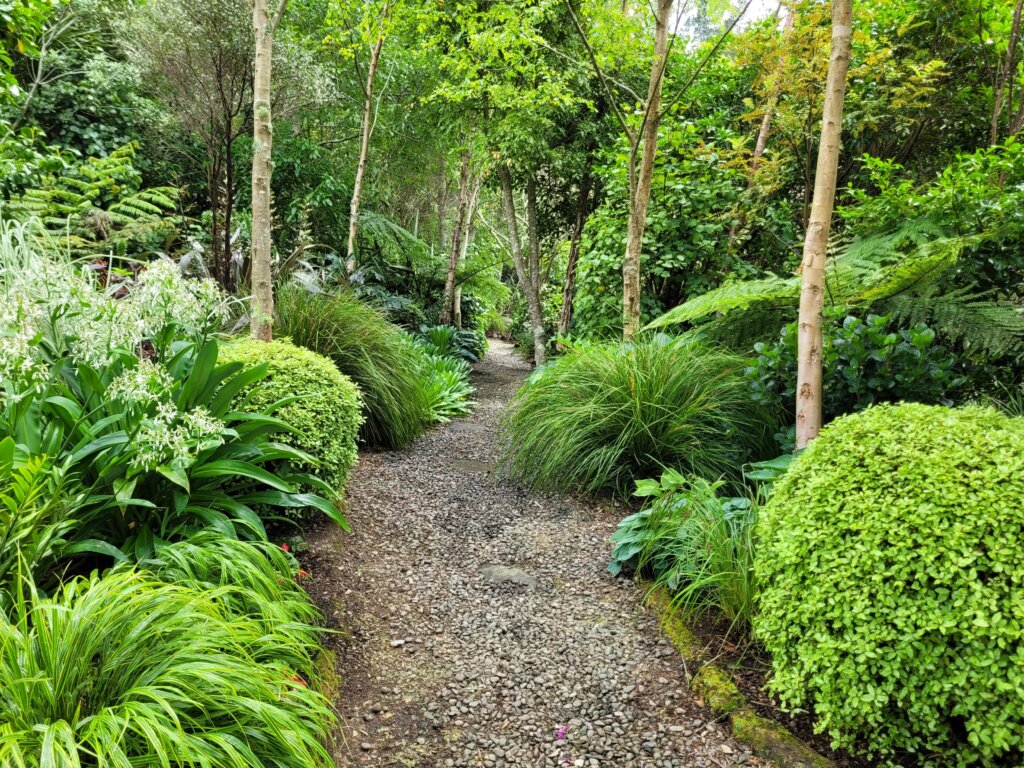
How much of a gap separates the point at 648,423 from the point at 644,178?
6.03 ft

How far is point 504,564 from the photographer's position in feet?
9.41

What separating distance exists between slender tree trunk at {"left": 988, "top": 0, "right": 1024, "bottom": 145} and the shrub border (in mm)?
4499

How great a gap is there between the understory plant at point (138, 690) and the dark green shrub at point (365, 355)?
302cm

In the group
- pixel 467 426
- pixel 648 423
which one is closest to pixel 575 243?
pixel 467 426

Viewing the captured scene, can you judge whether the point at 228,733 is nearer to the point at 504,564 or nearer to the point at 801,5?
the point at 504,564

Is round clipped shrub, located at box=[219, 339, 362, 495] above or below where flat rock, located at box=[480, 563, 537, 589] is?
above

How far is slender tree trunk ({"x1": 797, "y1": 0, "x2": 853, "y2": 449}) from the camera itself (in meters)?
2.23

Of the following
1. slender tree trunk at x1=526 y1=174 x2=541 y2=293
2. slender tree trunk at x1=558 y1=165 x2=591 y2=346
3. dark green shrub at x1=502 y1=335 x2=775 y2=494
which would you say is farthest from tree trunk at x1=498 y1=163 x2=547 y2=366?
dark green shrub at x1=502 y1=335 x2=775 y2=494

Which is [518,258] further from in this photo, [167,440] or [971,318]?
[167,440]

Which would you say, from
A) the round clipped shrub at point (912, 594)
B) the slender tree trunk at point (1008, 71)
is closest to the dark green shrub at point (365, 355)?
the round clipped shrub at point (912, 594)

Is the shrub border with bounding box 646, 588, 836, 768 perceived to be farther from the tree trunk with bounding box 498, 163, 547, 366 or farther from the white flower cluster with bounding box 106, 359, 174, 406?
the tree trunk with bounding box 498, 163, 547, 366

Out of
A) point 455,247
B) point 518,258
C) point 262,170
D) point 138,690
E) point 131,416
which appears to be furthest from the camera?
point 455,247

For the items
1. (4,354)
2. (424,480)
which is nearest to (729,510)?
(424,480)

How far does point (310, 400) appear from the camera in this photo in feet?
10.1
